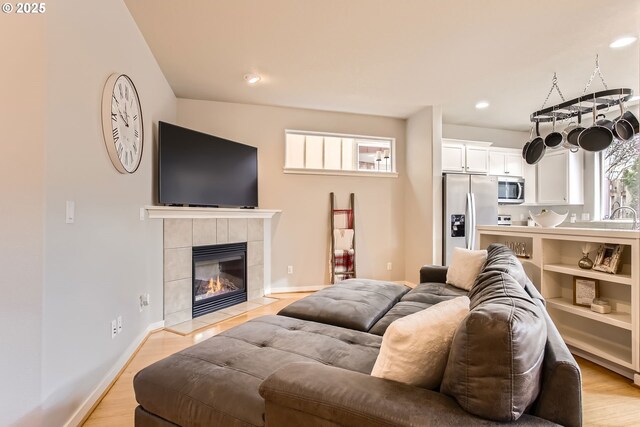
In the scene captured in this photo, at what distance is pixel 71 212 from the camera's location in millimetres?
1658

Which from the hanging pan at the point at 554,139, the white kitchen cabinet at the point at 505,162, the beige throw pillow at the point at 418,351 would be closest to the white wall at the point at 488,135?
the white kitchen cabinet at the point at 505,162

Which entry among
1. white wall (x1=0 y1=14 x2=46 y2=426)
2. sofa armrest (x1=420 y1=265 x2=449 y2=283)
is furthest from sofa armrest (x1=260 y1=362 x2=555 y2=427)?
sofa armrest (x1=420 y1=265 x2=449 y2=283)

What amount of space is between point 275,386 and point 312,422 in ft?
0.55

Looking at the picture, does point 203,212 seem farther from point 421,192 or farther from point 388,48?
point 421,192

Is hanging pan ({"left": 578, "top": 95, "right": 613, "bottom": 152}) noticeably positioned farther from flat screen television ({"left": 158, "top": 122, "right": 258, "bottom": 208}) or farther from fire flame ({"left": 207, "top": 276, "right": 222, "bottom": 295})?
fire flame ({"left": 207, "top": 276, "right": 222, "bottom": 295})

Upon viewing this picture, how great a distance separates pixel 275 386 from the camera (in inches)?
42.0

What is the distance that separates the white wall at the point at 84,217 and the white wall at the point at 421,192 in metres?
3.60

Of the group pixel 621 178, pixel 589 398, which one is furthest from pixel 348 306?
pixel 621 178

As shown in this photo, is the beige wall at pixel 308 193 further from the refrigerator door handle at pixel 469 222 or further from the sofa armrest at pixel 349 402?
the sofa armrest at pixel 349 402

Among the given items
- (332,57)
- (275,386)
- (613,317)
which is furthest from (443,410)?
(332,57)

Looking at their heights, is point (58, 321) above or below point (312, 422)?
above

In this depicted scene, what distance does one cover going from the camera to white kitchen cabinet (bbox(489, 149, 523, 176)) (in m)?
5.27

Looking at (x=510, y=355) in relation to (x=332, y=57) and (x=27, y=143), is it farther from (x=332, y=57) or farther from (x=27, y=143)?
(x=332, y=57)

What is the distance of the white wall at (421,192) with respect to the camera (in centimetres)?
441
